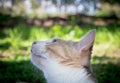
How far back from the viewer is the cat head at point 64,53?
6.47 feet

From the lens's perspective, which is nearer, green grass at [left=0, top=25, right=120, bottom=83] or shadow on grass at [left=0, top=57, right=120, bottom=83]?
shadow on grass at [left=0, top=57, right=120, bottom=83]

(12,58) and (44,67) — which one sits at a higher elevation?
(44,67)

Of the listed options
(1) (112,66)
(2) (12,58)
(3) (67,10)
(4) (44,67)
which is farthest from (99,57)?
(4) (44,67)

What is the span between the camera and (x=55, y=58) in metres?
2.05

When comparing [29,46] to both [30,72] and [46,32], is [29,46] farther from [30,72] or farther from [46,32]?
[30,72]

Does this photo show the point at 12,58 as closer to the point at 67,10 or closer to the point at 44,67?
the point at 67,10

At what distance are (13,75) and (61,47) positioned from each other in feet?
4.23

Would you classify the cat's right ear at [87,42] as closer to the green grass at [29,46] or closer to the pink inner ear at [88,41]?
the pink inner ear at [88,41]

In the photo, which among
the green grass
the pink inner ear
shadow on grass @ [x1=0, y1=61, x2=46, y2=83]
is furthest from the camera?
the green grass

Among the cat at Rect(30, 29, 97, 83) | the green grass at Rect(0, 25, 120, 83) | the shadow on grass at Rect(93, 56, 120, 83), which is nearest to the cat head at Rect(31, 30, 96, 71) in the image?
the cat at Rect(30, 29, 97, 83)

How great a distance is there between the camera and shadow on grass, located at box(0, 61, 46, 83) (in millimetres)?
3018

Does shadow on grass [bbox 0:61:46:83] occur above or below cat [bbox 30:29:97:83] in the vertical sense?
below

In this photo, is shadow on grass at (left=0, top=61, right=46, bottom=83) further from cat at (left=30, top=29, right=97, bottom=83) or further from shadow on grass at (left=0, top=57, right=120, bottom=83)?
cat at (left=30, top=29, right=97, bottom=83)

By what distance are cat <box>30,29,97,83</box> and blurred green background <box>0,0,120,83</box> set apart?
2.75 feet
